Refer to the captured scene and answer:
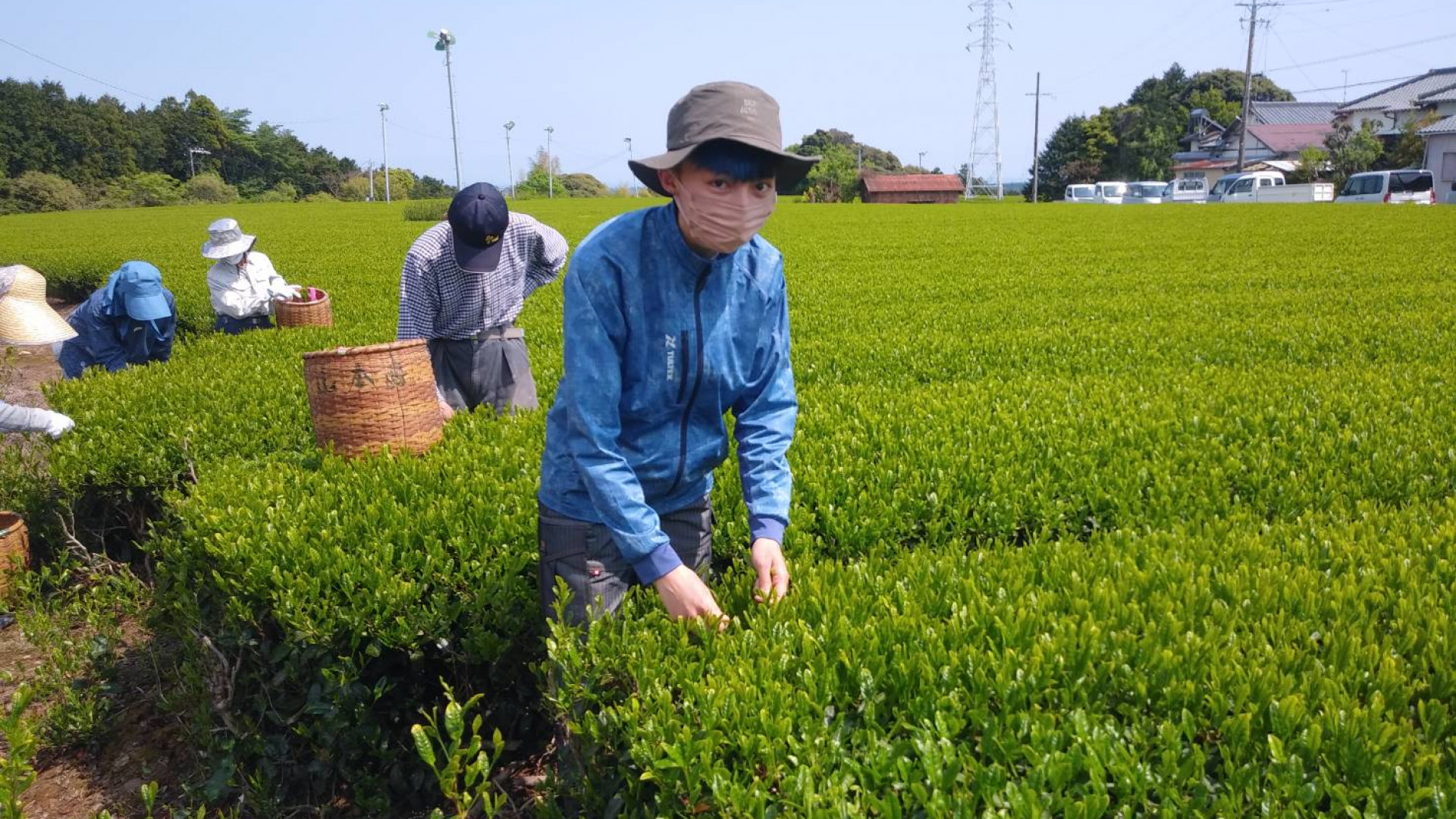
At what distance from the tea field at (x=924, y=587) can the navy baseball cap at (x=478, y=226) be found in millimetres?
908

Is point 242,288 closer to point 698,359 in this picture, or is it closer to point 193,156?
point 698,359

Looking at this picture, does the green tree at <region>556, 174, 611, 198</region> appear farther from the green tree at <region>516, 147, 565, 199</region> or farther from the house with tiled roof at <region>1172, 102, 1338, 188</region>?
the house with tiled roof at <region>1172, 102, 1338, 188</region>

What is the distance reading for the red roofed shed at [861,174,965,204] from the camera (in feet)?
201

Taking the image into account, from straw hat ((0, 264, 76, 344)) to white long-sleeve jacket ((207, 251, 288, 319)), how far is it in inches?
107

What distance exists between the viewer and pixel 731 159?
2.29 metres

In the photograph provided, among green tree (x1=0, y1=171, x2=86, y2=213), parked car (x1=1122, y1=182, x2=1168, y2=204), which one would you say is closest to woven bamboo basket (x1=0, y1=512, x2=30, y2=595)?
parked car (x1=1122, y1=182, x2=1168, y2=204)

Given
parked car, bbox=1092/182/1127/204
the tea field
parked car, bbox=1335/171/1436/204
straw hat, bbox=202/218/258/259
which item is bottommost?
the tea field

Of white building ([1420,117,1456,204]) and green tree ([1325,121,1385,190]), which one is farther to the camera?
green tree ([1325,121,1385,190])

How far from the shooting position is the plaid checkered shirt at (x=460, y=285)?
202 inches

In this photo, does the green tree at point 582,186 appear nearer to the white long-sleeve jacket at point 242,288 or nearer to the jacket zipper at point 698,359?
the white long-sleeve jacket at point 242,288

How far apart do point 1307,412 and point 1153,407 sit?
2.47 ft

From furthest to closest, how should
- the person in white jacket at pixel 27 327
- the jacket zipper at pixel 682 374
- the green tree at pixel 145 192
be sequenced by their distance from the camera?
1. the green tree at pixel 145 192
2. the person in white jacket at pixel 27 327
3. the jacket zipper at pixel 682 374

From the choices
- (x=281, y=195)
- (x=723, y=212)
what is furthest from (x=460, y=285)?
(x=281, y=195)

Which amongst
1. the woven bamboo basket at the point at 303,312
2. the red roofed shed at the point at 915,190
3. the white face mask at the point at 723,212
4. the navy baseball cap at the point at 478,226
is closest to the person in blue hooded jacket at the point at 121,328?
the woven bamboo basket at the point at 303,312
